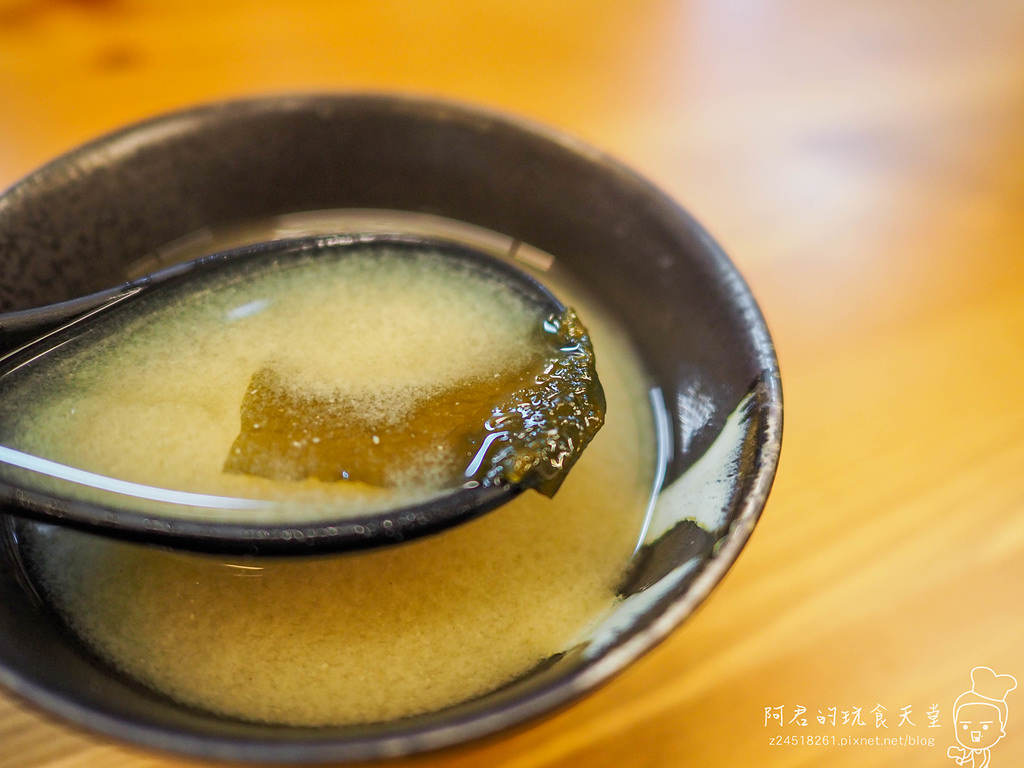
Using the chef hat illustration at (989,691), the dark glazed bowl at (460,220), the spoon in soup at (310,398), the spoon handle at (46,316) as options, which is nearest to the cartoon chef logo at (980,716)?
the chef hat illustration at (989,691)

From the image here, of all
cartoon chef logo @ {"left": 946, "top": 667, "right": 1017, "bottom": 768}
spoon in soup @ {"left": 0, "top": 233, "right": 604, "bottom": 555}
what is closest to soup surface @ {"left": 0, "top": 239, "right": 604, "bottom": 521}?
spoon in soup @ {"left": 0, "top": 233, "right": 604, "bottom": 555}

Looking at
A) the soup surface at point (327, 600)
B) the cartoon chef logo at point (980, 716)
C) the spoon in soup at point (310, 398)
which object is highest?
the spoon in soup at point (310, 398)

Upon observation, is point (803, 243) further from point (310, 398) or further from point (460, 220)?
point (310, 398)

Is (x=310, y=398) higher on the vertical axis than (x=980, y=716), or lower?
higher

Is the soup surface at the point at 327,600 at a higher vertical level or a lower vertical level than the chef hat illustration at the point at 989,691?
higher

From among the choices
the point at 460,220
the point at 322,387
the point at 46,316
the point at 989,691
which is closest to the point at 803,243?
the point at 460,220

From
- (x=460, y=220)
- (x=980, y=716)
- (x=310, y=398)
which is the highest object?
(x=460, y=220)

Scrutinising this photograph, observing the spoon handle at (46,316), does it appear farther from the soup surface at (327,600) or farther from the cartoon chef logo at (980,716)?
the cartoon chef logo at (980,716)
